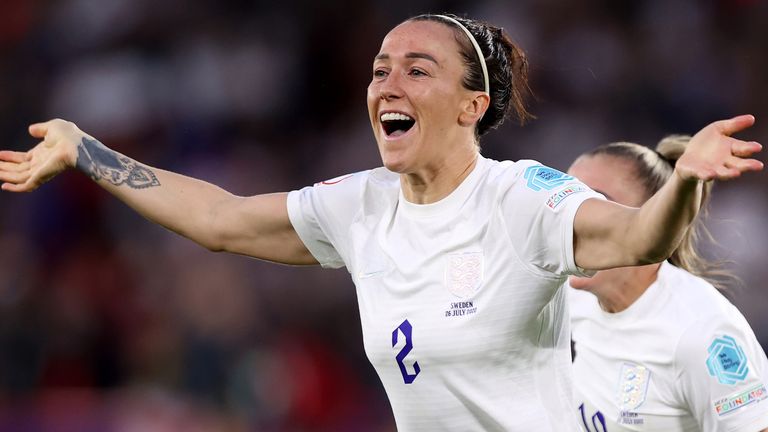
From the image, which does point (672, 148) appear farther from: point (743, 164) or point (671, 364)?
point (743, 164)

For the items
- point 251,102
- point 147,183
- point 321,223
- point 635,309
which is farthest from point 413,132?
point 251,102

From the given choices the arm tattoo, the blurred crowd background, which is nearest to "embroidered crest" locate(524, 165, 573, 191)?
the arm tattoo

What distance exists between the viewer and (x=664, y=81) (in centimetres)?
782

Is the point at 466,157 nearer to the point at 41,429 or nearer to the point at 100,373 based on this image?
the point at 41,429

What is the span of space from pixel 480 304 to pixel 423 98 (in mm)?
655

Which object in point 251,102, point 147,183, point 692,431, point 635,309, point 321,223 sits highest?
point 251,102

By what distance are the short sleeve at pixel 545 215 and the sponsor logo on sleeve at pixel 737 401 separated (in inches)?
32.4

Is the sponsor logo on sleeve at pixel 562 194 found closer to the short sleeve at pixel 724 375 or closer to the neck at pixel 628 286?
the short sleeve at pixel 724 375

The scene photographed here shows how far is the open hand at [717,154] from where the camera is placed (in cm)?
240

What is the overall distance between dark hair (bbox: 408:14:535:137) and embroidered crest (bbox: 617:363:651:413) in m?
0.95

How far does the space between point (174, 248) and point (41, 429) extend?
6.29 ft

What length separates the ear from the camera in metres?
3.37

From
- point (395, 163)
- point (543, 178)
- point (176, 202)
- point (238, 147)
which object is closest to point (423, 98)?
point (395, 163)

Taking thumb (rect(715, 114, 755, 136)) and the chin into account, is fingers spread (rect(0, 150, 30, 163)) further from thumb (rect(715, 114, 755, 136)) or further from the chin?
thumb (rect(715, 114, 755, 136))
